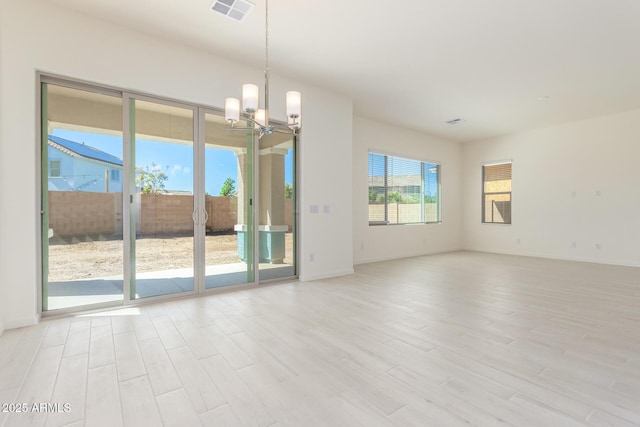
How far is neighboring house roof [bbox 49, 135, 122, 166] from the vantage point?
3.24 metres

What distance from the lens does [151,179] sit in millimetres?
→ 3760

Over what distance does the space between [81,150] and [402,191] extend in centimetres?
629

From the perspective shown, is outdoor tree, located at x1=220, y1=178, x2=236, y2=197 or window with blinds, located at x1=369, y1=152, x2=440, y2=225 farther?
window with blinds, located at x1=369, y1=152, x2=440, y2=225

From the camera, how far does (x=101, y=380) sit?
6.56 feet

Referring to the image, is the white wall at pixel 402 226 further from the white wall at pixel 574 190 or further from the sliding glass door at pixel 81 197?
the sliding glass door at pixel 81 197

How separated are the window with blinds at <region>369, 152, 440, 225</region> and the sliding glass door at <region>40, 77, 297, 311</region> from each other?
2.91 metres

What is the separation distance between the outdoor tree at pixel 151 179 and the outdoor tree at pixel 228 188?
0.71 metres

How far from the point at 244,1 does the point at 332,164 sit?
9.03ft

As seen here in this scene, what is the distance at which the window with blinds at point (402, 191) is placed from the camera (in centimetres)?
697

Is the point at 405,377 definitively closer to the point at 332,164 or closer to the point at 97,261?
the point at 97,261

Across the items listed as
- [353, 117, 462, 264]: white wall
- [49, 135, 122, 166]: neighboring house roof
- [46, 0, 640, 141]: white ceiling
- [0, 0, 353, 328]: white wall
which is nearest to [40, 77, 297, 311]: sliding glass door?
[49, 135, 122, 166]: neighboring house roof

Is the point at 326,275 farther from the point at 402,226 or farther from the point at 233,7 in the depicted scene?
the point at 233,7

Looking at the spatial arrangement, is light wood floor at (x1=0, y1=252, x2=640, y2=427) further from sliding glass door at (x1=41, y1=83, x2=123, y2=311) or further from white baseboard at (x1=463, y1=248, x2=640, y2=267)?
white baseboard at (x1=463, y1=248, x2=640, y2=267)

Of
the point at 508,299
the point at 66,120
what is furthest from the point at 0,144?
the point at 508,299
